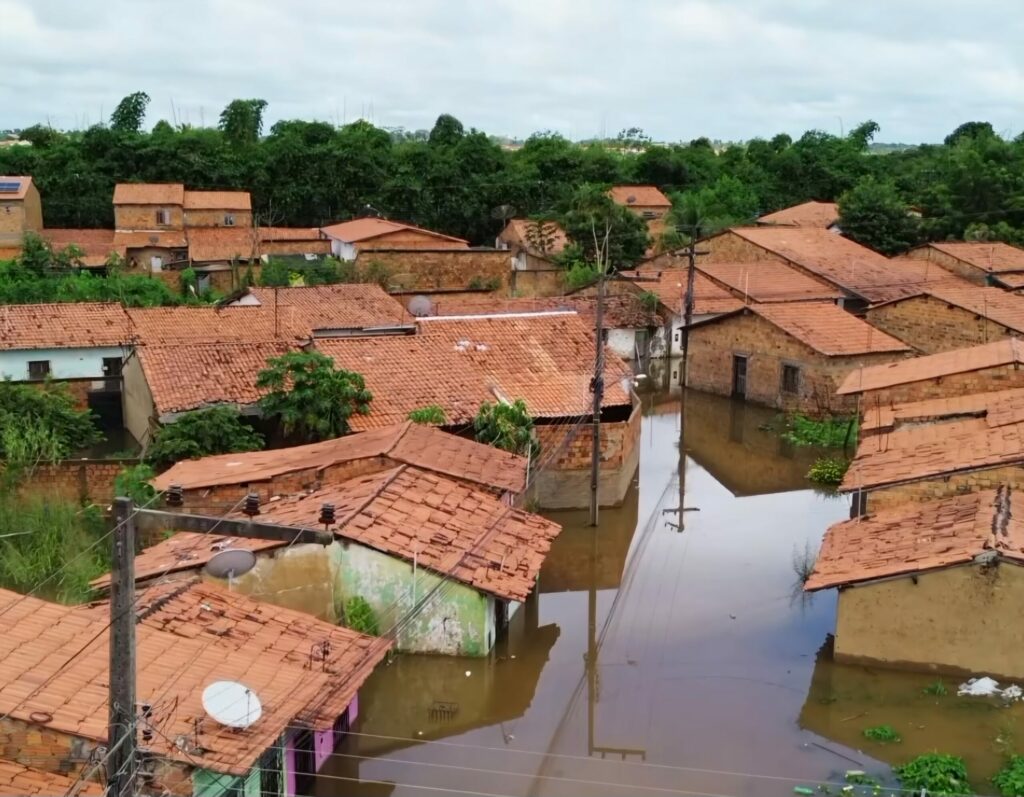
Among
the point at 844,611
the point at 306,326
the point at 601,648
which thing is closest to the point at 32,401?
the point at 306,326

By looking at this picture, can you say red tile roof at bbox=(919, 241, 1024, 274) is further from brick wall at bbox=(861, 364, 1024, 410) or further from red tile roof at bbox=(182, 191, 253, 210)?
red tile roof at bbox=(182, 191, 253, 210)

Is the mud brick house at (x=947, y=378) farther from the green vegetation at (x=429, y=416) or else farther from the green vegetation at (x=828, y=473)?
the green vegetation at (x=429, y=416)

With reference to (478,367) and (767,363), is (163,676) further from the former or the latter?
(767,363)

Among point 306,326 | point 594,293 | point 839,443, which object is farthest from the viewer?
point 594,293

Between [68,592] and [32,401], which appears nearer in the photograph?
[68,592]

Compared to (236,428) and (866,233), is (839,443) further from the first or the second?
(866,233)

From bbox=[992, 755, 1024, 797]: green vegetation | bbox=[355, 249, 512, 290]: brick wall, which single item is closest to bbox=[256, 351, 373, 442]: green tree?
bbox=[992, 755, 1024, 797]: green vegetation
